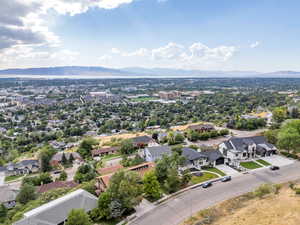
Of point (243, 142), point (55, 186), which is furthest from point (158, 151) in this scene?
point (55, 186)

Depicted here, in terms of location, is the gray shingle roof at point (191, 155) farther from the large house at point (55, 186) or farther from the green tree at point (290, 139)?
the large house at point (55, 186)

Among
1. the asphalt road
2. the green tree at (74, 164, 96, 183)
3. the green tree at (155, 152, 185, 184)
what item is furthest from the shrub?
the green tree at (74, 164, 96, 183)

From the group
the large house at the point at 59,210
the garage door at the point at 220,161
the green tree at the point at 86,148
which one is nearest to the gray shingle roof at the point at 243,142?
the garage door at the point at 220,161

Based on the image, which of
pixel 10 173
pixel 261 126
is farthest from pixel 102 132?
pixel 261 126

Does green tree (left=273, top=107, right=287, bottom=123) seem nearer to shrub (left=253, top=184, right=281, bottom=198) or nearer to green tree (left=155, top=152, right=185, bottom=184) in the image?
shrub (left=253, top=184, right=281, bottom=198)

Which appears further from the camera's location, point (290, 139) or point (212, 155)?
point (290, 139)

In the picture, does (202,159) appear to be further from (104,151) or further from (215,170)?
(104,151)

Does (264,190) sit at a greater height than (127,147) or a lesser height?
greater
